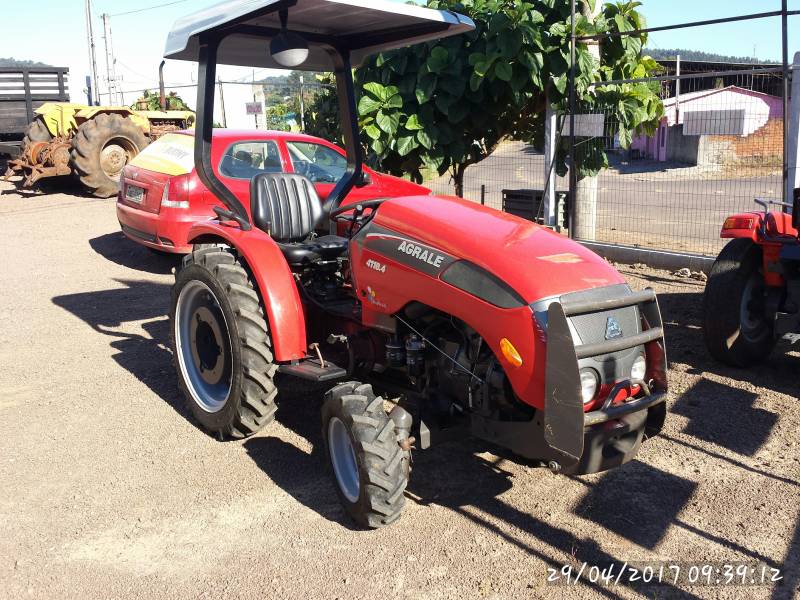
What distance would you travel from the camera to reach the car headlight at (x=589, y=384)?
10.5 ft

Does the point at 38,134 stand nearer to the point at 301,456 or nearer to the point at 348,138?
the point at 348,138

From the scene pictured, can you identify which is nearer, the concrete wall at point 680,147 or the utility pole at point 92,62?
the concrete wall at point 680,147

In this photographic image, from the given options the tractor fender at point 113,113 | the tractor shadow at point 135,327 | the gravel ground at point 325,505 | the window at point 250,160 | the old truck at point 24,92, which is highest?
the old truck at point 24,92

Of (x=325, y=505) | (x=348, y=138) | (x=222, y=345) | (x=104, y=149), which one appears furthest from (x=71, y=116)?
(x=325, y=505)

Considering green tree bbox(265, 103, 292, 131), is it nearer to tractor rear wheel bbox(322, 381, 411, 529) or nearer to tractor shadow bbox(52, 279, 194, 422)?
tractor shadow bbox(52, 279, 194, 422)

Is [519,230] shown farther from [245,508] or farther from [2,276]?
[2,276]

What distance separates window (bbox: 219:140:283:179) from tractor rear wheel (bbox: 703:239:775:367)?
467cm

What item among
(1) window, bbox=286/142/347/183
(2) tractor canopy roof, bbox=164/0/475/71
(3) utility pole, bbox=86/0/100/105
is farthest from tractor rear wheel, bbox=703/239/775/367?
(3) utility pole, bbox=86/0/100/105

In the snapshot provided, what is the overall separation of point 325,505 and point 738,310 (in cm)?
342

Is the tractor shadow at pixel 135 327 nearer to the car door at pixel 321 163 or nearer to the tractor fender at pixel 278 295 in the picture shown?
the tractor fender at pixel 278 295

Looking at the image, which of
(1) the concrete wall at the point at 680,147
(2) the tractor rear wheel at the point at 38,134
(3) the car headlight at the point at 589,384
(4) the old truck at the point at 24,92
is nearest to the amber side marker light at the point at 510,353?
(3) the car headlight at the point at 589,384

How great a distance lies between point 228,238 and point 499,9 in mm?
6194

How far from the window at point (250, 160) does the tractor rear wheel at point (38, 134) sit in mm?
8147

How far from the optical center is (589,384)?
3.21 meters
